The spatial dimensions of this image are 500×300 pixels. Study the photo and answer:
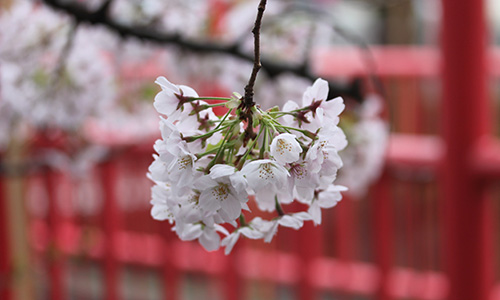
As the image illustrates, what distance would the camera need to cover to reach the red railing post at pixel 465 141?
91cm

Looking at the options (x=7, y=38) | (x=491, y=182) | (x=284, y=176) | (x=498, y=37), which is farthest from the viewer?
(x=498, y=37)

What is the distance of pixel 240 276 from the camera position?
4.66 feet

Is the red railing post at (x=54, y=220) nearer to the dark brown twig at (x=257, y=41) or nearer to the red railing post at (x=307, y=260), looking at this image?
the red railing post at (x=307, y=260)

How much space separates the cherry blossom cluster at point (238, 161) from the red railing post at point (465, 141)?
736mm

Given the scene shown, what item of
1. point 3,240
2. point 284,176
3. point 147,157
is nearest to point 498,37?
point 147,157

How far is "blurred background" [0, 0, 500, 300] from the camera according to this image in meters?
0.66

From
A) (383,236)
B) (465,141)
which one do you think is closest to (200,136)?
(465,141)

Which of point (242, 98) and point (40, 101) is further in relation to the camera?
point (40, 101)

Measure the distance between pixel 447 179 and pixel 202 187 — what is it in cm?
82

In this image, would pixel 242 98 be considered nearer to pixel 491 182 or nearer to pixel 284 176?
pixel 284 176

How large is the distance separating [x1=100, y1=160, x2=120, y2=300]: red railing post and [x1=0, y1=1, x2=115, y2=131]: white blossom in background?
95 cm

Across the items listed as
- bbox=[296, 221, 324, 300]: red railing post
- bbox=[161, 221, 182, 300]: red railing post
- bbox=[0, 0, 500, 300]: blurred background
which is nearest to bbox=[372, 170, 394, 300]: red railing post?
bbox=[0, 0, 500, 300]: blurred background

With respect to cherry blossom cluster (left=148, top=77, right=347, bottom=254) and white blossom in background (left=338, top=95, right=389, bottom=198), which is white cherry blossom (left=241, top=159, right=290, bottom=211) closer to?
cherry blossom cluster (left=148, top=77, right=347, bottom=254)

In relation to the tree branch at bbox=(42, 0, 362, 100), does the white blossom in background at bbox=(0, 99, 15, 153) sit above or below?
below
